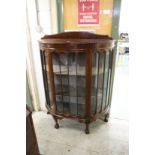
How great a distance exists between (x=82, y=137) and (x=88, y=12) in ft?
4.45

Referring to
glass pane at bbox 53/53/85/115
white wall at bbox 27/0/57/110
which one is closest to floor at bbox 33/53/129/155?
glass pane at bbox 53/53/85/115

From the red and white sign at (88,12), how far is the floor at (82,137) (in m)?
1.22

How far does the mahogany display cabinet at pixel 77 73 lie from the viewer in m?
1.32

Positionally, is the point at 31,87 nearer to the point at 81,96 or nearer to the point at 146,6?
the point at 81,96

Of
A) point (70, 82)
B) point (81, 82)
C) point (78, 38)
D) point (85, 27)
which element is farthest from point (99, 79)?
point (85, 27)

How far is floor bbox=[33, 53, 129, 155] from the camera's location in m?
1.42

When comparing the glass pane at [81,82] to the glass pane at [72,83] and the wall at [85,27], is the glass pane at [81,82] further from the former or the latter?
the wall at [85,27]

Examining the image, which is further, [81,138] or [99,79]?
[81,138]

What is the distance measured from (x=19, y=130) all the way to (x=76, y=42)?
89 cm

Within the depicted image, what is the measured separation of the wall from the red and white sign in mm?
42

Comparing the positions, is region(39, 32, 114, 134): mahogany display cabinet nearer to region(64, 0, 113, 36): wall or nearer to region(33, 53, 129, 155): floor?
region(33, 53, 129, 155): floor

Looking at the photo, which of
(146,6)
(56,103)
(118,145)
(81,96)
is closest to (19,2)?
(146,6)

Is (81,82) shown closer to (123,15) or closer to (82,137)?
(82,137)

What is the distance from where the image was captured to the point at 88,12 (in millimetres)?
1561
